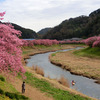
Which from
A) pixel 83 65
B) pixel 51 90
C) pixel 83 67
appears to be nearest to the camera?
pixel 51 90

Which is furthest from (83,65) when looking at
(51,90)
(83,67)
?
(51,90)

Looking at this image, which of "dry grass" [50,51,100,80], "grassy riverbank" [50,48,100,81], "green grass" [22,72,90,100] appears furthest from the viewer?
"grassy riverbank" [50,48,100,81]

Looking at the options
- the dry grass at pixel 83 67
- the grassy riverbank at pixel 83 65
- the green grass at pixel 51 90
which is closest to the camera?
the green grass at pixel 51 90

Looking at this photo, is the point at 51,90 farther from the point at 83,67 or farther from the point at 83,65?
the point at 83,65

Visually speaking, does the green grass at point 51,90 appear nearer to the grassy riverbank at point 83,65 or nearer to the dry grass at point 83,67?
the grassy riverbank at point 83,65

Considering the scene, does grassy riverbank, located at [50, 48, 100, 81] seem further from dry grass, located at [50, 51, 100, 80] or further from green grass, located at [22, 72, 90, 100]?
green grass, located at [22, 72, 90, 100]

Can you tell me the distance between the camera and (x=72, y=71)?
109ft

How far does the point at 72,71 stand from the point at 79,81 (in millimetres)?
6476

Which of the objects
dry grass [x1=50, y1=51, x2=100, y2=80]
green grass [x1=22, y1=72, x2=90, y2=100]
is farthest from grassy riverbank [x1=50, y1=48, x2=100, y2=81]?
green grass [x1=22, y1=72, x2=90, y2=100]

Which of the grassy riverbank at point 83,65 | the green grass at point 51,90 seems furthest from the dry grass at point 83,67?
the green grass at point 51,90

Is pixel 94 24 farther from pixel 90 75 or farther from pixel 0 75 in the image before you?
pixel 0 75

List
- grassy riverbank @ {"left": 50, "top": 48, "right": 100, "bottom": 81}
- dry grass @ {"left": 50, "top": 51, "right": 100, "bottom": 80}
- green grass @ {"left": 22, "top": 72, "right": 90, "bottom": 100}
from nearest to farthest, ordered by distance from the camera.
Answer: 1. green grass @ {"left": 22, "top": 72, "right": 90, "bottom": 100}
2. dry grass @ {"left": 50, "top": 51, "right": 100, "bottom": 80}
3. grassy riverbank @ {"left": 50, "top": 48, "right": 100, "bottom": 81}

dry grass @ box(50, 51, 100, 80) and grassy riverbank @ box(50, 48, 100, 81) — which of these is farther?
grassy riverbank @ box(50, 48, 100, 81)

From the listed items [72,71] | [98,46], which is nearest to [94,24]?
[98,46]
